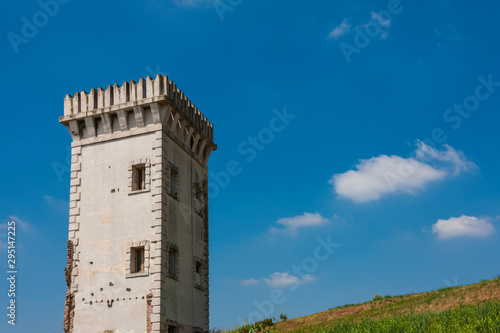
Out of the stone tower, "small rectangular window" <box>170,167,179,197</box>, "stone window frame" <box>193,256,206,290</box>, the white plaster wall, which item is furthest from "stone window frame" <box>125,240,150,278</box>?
"stone window frame" <box>193,256,206,290</box>

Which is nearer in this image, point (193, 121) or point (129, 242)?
point (129, 242)

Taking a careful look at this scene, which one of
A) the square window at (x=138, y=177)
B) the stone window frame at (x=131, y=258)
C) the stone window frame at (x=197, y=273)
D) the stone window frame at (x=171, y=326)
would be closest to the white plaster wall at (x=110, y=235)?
the stone window frame at (x=131, y=258)

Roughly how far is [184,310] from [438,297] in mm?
12986

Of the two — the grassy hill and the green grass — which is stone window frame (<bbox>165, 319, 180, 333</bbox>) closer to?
the grassy hill

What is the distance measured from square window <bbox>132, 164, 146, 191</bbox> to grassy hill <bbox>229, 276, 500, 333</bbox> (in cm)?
957

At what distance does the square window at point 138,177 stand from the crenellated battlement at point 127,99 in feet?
10.6

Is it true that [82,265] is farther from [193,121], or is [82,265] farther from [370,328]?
[370,328]

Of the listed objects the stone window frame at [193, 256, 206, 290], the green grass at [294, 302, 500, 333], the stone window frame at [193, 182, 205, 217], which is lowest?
the green grass at [294, 302, 500, 333]

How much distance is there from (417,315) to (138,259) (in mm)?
13543

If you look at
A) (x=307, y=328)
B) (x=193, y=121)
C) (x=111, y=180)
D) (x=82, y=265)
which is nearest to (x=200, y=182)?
(x=193, y=121)

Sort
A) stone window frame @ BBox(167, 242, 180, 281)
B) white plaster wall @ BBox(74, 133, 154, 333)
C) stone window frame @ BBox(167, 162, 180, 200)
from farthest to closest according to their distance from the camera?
1. stone window frame @ BBox(167, 162, 180, 200)
2. stone window frame @ BBox(167, 242, 180, 281)
3. white plaster wall @ BBox(74, 133, 154, 333)

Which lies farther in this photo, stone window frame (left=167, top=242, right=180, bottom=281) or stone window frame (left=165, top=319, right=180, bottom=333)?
stone window frame (left=167, top=242, right=180, bottom=281)

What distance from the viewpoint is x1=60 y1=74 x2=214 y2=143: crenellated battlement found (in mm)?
30219

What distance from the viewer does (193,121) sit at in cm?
3350
